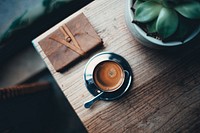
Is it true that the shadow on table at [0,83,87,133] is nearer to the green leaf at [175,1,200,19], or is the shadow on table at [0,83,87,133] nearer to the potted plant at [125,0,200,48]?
the potted plant at [125,0,200,48]

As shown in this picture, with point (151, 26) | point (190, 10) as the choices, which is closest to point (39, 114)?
point (151, 26)

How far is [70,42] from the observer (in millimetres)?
1015

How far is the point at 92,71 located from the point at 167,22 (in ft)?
1.16

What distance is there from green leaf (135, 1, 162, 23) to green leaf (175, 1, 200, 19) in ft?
0.21

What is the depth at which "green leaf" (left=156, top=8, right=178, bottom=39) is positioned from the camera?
77 centimetres

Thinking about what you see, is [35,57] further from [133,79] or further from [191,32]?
[191,32]

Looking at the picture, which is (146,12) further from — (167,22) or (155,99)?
(155,99)

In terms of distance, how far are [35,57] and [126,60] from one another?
0.82 metres

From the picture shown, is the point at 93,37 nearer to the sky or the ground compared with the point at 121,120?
nearer to the sky

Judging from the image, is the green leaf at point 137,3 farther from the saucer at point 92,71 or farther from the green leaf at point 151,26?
the saucer at point 92,71

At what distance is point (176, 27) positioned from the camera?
77 cm

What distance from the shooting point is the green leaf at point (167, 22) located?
0.77m

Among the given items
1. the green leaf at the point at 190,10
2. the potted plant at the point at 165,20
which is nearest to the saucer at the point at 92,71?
the potted plant at the point at 165,20

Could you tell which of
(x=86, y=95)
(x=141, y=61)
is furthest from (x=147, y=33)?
(x=86, y=95)
